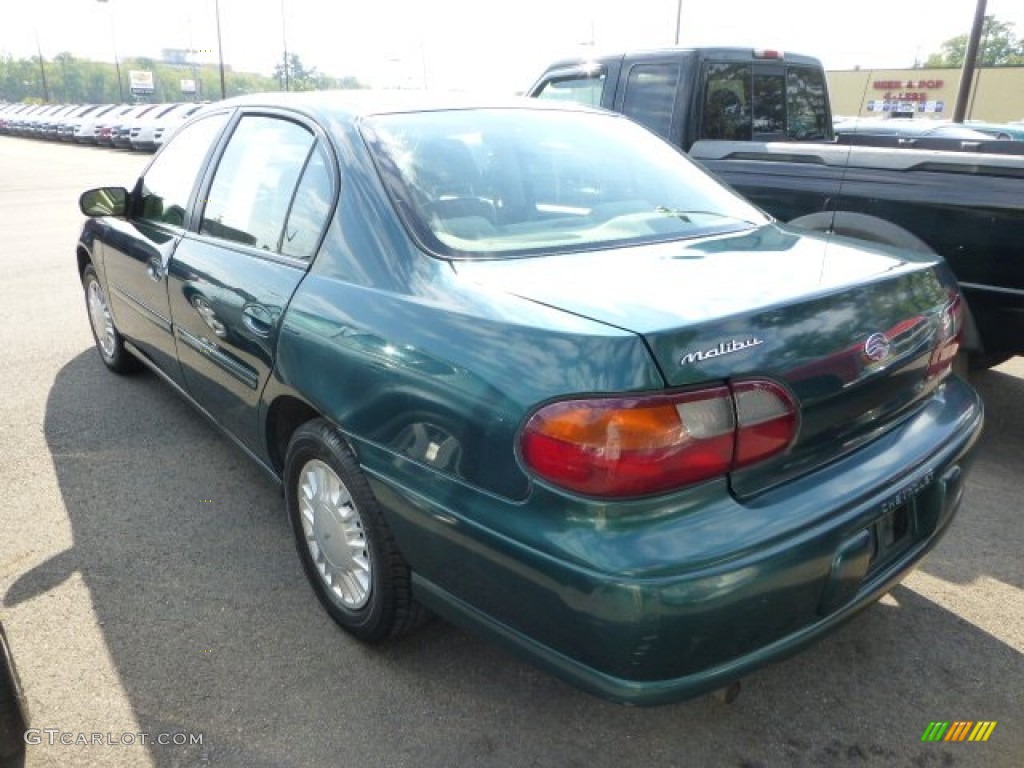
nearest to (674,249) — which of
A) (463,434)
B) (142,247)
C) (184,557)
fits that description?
(463,434)

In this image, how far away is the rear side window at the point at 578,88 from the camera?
5.91m

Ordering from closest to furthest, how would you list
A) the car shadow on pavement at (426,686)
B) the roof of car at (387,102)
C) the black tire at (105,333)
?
the car shadow on pavement at (426,686), the roof of car at (387,102), the black tire at (105,333)

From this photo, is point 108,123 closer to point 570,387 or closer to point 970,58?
point 970,58

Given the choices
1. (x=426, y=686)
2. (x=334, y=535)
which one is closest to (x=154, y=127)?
(x=334, y=535)

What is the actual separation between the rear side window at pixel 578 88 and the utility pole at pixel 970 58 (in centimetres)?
949

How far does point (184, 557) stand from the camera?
10.2ft

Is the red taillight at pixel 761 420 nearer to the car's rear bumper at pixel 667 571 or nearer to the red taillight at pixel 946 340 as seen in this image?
the car's rear bumper at pixel 667 571

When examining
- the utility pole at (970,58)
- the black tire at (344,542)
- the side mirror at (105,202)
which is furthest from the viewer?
the utility pole at (970,58)

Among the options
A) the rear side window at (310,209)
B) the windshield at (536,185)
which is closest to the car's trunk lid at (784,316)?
the windshield at (536,185)

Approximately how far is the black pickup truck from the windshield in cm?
128

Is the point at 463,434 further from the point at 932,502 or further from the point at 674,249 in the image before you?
the point at 932,502

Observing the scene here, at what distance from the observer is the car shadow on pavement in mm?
2213

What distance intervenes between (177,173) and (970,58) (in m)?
14.0

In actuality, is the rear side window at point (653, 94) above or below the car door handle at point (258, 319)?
above
